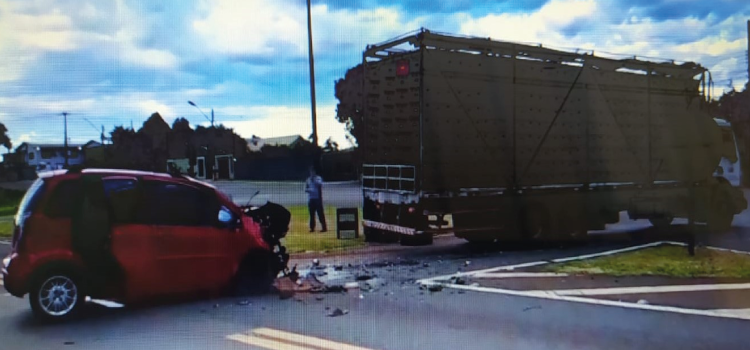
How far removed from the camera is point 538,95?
20.6 ft

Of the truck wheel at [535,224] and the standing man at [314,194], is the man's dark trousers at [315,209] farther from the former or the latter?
the truck wheel at [535,224]

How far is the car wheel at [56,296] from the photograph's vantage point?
326cm

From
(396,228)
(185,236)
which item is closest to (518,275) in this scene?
(396,228)

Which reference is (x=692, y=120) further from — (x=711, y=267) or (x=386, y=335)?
(x=386, y=335)

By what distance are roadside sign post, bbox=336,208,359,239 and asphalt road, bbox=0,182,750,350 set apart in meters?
0.28

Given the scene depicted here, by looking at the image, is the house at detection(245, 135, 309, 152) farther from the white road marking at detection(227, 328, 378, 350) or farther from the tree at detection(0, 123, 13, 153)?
the tree at detection(0, 123, 13, 153)

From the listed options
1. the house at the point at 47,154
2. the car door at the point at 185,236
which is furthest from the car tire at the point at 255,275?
the house at the point at 47,154

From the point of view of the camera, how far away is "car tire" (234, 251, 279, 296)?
12.8ft

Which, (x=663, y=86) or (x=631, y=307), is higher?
(x=663, y=86)

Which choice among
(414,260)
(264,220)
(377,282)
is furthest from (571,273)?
(264,220)

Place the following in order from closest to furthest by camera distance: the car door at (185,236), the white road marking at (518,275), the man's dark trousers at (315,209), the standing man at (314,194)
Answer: the car door at (185,236), the standing man at (314,194), the man's dark trousers at (315,209), the white road marking at (518,275)

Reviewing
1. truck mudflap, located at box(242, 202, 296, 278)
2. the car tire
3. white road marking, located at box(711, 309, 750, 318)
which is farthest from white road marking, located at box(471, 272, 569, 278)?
the car tire

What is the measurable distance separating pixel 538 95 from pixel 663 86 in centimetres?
121

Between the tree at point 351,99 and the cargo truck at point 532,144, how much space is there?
33cm
